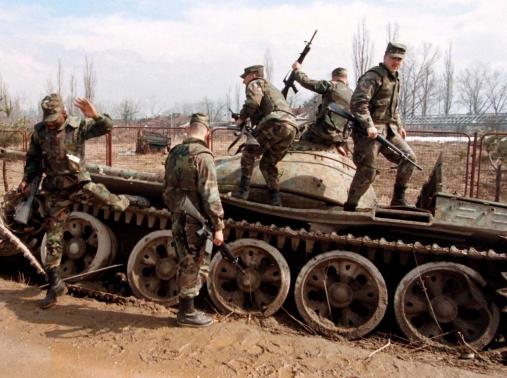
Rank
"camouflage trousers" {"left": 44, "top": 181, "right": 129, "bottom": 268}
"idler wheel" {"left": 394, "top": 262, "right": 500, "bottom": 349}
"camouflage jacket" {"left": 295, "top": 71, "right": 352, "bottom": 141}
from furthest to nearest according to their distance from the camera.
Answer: "camouflage jacket" {"left": 295, "top": 71, "right": 352, "bottom": 141}, "camouflage trousers" {"left": 44, "top": 181, "right": 129, "bottom": 268}, "idler wheel" {"left": 394, "top": 262, "right": 500, "bottom": 349}

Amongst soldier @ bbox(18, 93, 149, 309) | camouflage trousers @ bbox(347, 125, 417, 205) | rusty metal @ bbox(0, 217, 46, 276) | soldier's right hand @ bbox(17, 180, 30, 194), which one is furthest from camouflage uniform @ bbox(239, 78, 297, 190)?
rusty metal @ bbox(0, 217, 46, 276)

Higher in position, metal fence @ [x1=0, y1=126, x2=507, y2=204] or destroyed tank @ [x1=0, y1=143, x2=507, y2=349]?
metal fence @ [x1=0, y1=126, x2=507, y2=204]

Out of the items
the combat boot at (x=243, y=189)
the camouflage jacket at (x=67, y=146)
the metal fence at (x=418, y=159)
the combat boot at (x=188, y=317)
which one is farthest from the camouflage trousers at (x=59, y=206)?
the metal fence at (x=418, y=159)

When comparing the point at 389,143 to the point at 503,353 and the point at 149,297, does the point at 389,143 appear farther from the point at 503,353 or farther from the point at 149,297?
the point at 149,297

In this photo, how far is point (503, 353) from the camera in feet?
15.6

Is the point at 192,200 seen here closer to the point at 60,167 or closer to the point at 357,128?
the point at 60,167

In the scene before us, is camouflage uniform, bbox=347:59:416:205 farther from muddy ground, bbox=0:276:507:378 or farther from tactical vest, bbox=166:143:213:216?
tactical vest, bbox=166:143:213:216

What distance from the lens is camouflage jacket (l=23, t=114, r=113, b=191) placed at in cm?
560

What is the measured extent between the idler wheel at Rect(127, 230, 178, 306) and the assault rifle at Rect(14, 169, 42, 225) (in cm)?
132

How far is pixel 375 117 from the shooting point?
240 inches

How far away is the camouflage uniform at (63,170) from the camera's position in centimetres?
560

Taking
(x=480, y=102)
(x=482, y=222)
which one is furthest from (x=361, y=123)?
(x=480, y=102)

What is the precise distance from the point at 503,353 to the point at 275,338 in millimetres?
2209

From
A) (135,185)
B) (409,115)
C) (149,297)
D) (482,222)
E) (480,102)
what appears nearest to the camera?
(482,222)
